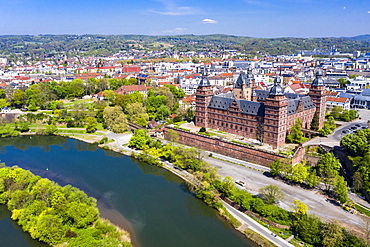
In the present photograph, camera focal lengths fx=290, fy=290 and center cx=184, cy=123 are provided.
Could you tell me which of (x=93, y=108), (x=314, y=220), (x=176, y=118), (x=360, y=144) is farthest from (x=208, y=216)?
(x=93, y=108)

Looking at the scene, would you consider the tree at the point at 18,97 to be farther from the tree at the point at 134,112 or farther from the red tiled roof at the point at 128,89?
the tree at the point at 134,112

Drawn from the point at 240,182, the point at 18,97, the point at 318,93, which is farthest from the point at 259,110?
the point at 18,97

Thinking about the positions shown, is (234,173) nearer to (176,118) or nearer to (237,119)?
(237,119)

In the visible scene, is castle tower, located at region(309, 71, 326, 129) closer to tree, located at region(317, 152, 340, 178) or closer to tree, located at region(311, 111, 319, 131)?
tree, located at region(311, 111, 319, 131)

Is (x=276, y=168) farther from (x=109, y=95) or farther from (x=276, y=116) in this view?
(x=109, y=95)

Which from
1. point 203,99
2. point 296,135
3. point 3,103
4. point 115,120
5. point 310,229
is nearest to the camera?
point 310,229

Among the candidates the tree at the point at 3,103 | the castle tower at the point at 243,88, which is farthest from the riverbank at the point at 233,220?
the tree at the point at 3,103
